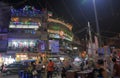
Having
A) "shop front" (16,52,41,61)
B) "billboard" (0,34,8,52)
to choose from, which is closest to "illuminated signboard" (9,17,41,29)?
"billboard" (0,34,8,52)

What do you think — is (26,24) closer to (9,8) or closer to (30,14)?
(30,14)

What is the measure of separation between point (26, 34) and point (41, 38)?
370 centimetres

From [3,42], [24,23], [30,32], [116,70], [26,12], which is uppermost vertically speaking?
[26,12]

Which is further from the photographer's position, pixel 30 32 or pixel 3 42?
pixel 30 32

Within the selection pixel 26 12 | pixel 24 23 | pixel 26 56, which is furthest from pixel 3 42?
pixel 26 12

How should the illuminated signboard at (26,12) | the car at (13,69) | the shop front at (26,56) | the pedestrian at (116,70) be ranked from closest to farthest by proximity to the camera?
the pedestrian at (116,70)
the car at (13,69)
the shop front at (26,56)
the illuminated signboard at (26,12)

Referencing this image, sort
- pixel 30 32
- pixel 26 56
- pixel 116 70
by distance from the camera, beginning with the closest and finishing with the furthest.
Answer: pixel 116 70
pixel 26 56
pixel 30 32

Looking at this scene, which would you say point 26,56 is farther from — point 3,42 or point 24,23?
point 24,23

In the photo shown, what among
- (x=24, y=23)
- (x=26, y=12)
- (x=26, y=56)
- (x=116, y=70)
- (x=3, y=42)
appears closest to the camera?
(x=116, y=70)

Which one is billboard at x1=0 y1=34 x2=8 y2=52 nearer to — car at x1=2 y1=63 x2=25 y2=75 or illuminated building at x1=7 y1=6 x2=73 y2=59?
illuminated building at x1=7 y1=6 x2=73 y2=59

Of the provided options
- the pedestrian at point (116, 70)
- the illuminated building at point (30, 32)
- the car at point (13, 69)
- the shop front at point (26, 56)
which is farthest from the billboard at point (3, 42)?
the pedestrian at point (116, 70)

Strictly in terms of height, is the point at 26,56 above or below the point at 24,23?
below

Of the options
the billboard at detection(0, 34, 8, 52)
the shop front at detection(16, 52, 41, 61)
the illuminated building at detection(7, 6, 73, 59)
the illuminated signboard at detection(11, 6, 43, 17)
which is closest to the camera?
the shop front at detection(16, 52, 41, 61)

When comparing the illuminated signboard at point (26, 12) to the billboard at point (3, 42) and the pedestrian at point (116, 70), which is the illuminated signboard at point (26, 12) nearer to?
the billboard at point (3, 42)
